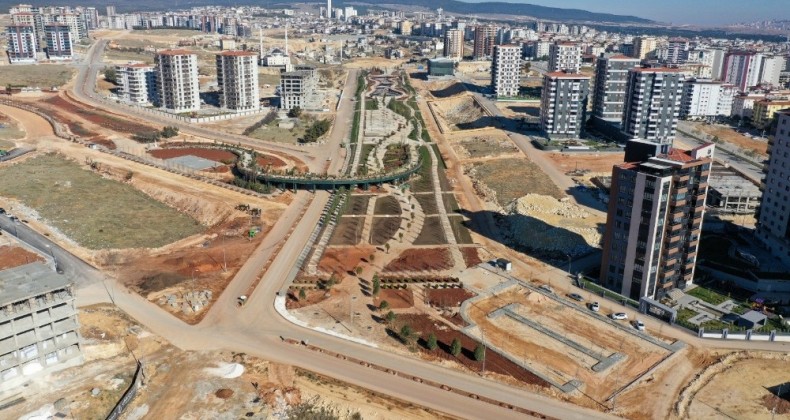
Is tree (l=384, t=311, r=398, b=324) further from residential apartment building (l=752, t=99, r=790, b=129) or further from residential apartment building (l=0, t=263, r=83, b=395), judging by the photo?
residential apartment building (l=752, t=99, r=790, b=129)

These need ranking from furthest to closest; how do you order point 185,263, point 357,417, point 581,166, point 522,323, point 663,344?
point 581,166 < point 185,263 < point 522,323 < point 663,344 < point 357,417

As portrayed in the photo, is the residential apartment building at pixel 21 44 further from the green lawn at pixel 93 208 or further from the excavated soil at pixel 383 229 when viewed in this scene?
the excavated soil at pixel 383 229

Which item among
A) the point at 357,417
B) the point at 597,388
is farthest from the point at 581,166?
the point at 357,417

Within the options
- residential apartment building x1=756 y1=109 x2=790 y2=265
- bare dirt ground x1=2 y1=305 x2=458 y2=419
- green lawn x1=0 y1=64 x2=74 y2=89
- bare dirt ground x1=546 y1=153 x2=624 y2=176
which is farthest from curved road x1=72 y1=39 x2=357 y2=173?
residential apartment building x1=756 y1=109 x2=790 y2=265

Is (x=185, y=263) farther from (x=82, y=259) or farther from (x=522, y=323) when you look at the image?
(x=522, y=323)

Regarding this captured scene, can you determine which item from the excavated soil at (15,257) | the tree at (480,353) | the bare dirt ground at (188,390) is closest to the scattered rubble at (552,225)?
the tree at (480,353)

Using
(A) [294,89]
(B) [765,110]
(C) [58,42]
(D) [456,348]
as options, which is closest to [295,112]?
(A) [294,89]
